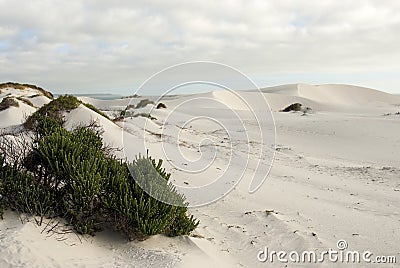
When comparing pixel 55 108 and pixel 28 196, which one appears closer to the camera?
pixel 28 196

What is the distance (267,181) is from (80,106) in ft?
22.8

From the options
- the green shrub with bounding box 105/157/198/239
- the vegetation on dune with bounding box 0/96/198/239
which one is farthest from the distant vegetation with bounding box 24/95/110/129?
the green shrub with bounding box 105/157/198/239

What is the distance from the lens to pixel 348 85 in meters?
65.2

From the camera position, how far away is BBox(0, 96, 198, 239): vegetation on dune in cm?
434

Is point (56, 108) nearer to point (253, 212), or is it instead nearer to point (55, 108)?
point (55, 108)

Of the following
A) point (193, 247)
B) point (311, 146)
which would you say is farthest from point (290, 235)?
point (311, 146)

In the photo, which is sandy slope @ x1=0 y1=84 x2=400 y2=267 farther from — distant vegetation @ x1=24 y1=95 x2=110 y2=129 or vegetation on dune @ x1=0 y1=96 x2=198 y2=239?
distant vegetation @ x1=24 y1=95 x2=110 y2=129

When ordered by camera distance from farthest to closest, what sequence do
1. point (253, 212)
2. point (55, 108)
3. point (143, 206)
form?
point (55, 108), point (253, 212), point (143, 206)

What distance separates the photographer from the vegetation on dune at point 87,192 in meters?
4.34

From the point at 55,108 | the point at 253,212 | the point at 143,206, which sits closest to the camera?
the point at 143,206

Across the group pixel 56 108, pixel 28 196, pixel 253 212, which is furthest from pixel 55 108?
pixel 253 212

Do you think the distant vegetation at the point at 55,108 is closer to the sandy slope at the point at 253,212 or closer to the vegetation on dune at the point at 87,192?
the sandy slope at the point at 253,212

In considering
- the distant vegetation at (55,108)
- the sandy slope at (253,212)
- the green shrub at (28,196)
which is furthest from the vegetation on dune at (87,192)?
the distant vegetation at (55,108)

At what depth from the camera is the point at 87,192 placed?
435 centimetres
